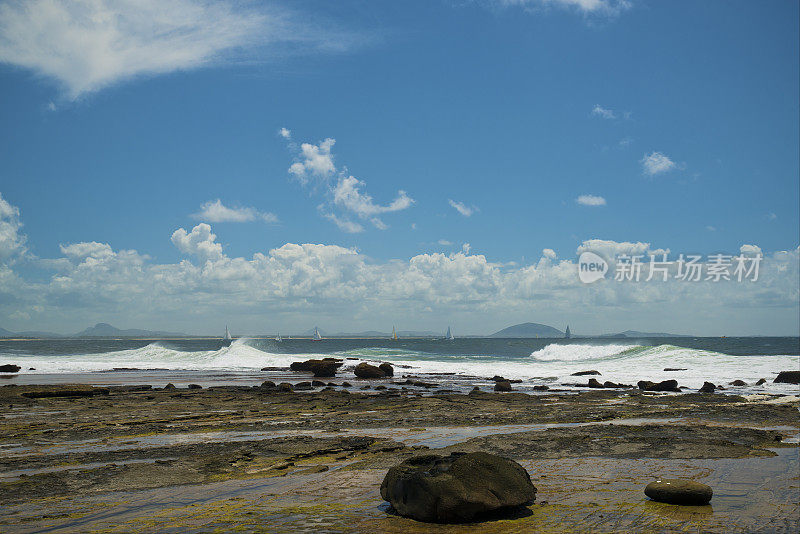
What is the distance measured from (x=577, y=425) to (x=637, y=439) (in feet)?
8.32

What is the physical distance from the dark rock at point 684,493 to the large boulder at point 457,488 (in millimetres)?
1830

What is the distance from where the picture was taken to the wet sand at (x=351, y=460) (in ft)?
24.1

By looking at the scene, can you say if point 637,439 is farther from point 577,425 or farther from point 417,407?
point 417,407

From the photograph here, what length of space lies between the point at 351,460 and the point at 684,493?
19.0 ft

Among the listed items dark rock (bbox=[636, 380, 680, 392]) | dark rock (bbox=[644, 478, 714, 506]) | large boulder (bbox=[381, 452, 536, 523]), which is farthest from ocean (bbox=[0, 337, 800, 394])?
large boulder (bbox=[381, 452, 536, 523])

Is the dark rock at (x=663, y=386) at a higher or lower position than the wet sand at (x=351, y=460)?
lower

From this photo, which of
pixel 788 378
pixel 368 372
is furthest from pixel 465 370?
pixel 788 378

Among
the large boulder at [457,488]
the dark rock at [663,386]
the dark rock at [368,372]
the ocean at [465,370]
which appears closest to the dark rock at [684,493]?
the large boulder at [457,488]

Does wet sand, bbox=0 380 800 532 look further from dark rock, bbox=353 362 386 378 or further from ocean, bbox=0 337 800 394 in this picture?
dark rock, bbox=353 362 386 378

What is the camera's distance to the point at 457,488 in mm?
7273

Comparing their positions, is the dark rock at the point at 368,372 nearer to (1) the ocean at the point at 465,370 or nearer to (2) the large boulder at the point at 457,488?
(1) the ocean at the point at 465,370

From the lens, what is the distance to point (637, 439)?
13.5 meters

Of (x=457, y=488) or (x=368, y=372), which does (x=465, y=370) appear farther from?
(x=457, y=488)

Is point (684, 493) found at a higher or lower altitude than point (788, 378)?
higher
